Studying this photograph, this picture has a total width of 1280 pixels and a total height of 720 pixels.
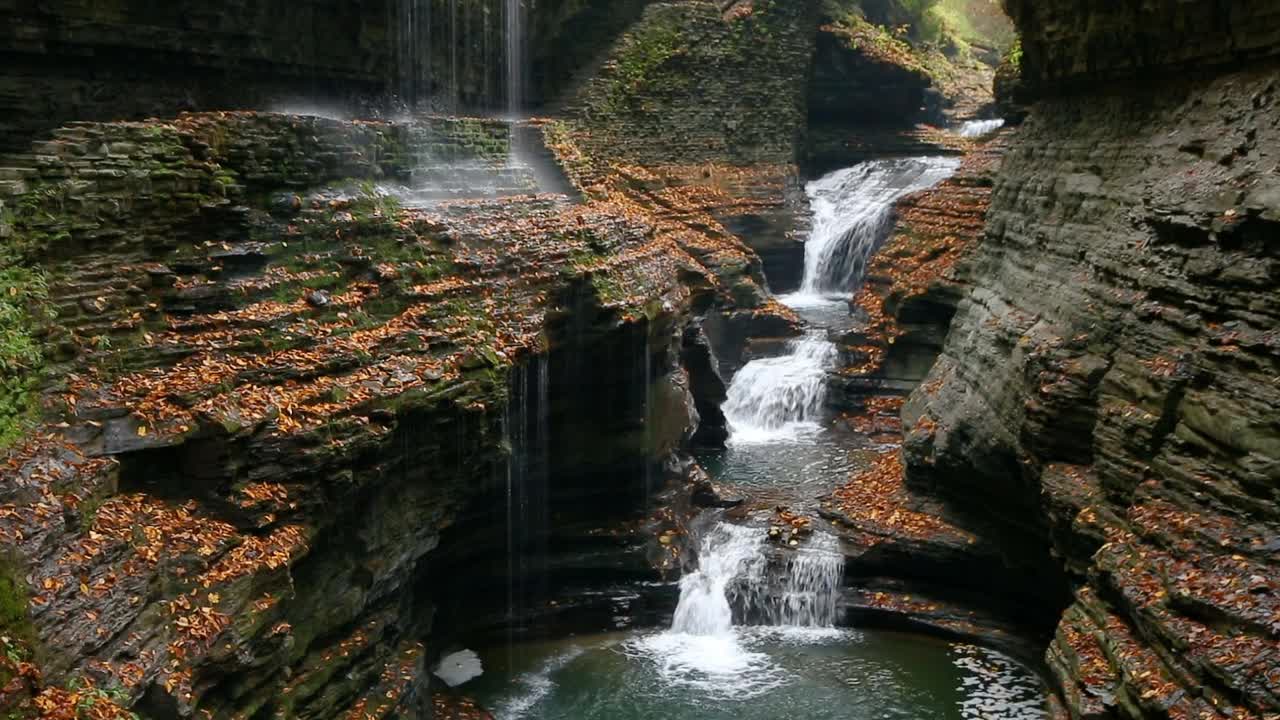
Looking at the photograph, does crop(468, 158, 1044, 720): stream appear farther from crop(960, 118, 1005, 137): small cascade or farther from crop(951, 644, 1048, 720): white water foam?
crop(960, 118, 1005, 137): small cascade

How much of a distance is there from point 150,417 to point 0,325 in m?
1.40

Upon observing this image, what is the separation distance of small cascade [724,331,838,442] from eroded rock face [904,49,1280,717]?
21.2ft

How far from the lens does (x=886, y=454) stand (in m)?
18.4

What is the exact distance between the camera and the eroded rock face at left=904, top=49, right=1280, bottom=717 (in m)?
8.32

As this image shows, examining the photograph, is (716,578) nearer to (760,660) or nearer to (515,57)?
(760,660)

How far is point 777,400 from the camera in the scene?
21.7 metres

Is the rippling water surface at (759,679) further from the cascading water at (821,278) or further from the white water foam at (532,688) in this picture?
the cascading water at (821,278)

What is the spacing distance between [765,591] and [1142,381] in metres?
6.22

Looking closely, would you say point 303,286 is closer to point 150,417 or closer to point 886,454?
point 150,417

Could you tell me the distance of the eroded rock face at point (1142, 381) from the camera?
8.32 meters

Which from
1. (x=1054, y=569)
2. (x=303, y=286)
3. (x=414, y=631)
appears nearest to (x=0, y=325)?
(x=303, y=286)

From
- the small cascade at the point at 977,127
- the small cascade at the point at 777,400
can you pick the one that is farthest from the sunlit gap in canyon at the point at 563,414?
the small cascade at the point at 977,127

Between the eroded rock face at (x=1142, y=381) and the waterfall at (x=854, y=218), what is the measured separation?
38.2 feet

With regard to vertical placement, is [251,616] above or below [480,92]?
below
